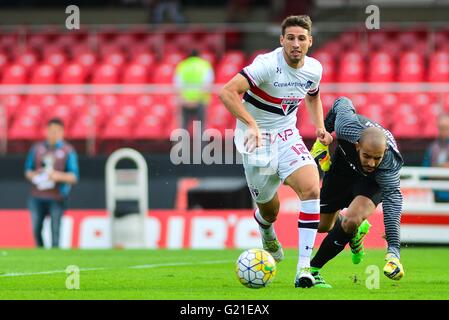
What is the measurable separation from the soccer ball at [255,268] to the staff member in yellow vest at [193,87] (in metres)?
9.06

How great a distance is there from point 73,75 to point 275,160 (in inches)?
513

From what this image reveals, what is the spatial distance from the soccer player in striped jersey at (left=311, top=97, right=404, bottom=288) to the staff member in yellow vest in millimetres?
7814

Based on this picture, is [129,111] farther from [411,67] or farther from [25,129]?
[411,67]

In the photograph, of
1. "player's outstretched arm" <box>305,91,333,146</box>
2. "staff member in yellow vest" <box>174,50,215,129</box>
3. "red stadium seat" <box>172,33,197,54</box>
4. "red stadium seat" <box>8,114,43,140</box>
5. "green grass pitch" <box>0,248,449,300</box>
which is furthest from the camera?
"red stadium seat" <box>172,33,197,54</box>

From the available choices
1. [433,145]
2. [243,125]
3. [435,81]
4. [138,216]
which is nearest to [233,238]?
[138,216]

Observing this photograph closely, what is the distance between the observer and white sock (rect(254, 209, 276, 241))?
10.9 meters

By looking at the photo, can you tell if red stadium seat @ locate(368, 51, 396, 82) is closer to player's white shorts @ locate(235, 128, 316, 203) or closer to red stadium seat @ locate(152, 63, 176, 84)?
red stadium seat @ locate(152, 63, 176, 84)

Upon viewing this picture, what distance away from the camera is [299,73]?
9766 millimetres

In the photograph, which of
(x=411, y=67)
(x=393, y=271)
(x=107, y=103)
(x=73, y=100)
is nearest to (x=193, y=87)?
(x=107, y=103)

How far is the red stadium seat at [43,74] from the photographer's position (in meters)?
22.4

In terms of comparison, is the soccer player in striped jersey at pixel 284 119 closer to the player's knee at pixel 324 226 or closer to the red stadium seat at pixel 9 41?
the player's knee at pixel 324 226

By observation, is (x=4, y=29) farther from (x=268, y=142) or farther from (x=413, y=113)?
(x=268, y=142)

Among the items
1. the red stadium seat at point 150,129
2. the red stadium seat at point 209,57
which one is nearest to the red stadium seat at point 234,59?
the red stadium seat at point 209,57

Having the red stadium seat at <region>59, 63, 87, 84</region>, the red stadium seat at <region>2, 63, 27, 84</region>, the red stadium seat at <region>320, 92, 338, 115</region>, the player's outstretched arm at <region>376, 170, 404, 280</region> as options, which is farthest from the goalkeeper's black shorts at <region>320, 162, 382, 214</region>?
the red stadium seat at <region>2, 63, 27, 84</region>
